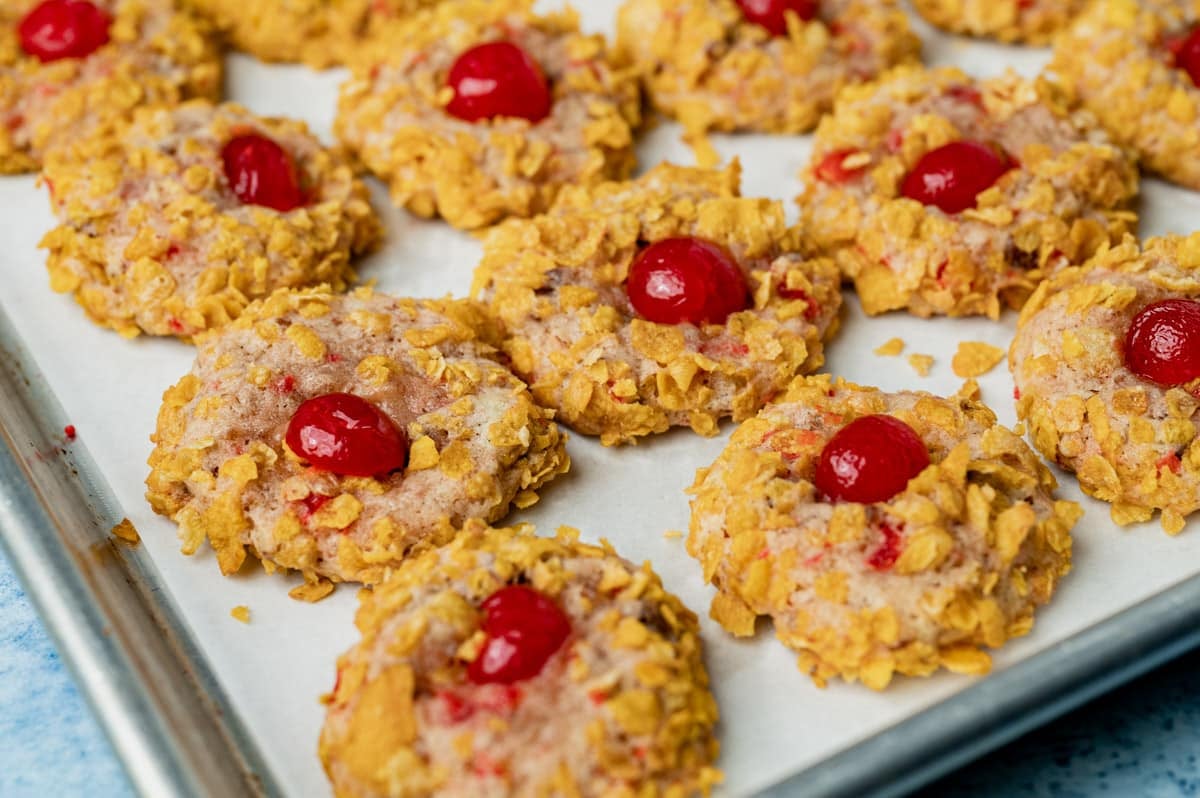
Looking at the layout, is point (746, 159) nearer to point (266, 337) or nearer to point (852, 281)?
point (852, 281)

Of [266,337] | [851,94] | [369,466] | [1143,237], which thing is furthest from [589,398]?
[1143,237]

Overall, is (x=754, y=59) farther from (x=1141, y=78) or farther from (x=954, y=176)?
(x=1141, y=78)

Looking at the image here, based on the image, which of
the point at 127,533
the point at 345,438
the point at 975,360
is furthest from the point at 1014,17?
the point at 127,533

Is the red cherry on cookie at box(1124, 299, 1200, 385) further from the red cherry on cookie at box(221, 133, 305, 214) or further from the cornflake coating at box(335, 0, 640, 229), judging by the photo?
the red cherry on cookie at box(221, 133, 305, 214)

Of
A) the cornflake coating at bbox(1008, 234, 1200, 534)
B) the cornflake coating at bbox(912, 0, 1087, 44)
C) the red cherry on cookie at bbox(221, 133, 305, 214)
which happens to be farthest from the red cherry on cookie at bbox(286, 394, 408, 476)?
the cornflake coating at bbox(912, 0, 1087, 44)

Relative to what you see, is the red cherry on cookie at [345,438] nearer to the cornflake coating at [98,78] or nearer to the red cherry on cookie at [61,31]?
the cornflake coating at [98,78]

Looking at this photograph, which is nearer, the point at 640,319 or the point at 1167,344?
the point at 1167,344
